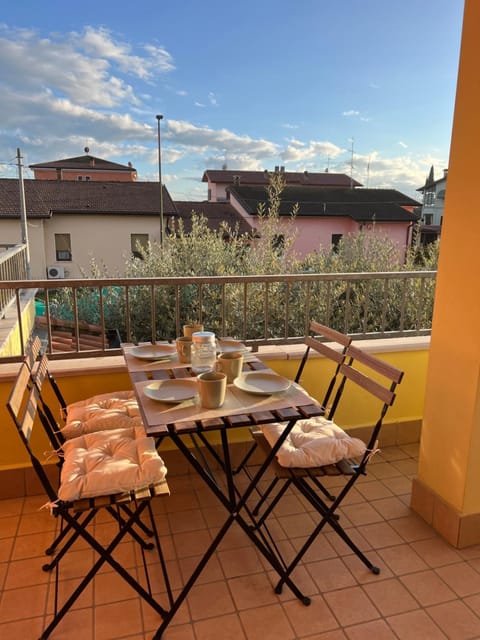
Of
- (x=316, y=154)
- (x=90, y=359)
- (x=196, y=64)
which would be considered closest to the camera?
(x=90, y=359)

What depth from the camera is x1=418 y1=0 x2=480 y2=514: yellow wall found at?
205 cm

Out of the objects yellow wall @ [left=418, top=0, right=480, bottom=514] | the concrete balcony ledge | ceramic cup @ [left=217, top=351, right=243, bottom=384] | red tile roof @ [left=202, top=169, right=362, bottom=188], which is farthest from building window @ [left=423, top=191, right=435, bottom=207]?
ceramic cup @ [left=217, top=351, right=243, bottom=384]

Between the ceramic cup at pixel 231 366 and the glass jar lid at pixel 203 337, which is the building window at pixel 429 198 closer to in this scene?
the glass jar lid at pixel 203 337

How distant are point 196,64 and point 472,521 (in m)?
12.1

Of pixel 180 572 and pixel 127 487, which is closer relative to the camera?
pixel 127 487

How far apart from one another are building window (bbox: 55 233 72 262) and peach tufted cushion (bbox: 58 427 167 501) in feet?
61.4

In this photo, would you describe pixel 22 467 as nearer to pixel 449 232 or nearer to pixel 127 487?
pixel 127 487

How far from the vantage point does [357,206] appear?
69.3 ft

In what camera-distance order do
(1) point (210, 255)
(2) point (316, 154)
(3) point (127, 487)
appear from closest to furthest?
1. (3) point (127, 487)
2. (1) point (210, 255)
3. (2) point (316, 154)

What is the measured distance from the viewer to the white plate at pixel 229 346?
2375 millimetres

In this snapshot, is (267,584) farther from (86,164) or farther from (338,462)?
(86,164)

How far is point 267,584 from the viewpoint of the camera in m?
2.02

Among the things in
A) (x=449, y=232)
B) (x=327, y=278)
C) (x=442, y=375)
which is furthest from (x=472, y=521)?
(x=327, y=278)

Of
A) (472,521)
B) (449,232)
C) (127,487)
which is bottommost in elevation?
(472,521)
